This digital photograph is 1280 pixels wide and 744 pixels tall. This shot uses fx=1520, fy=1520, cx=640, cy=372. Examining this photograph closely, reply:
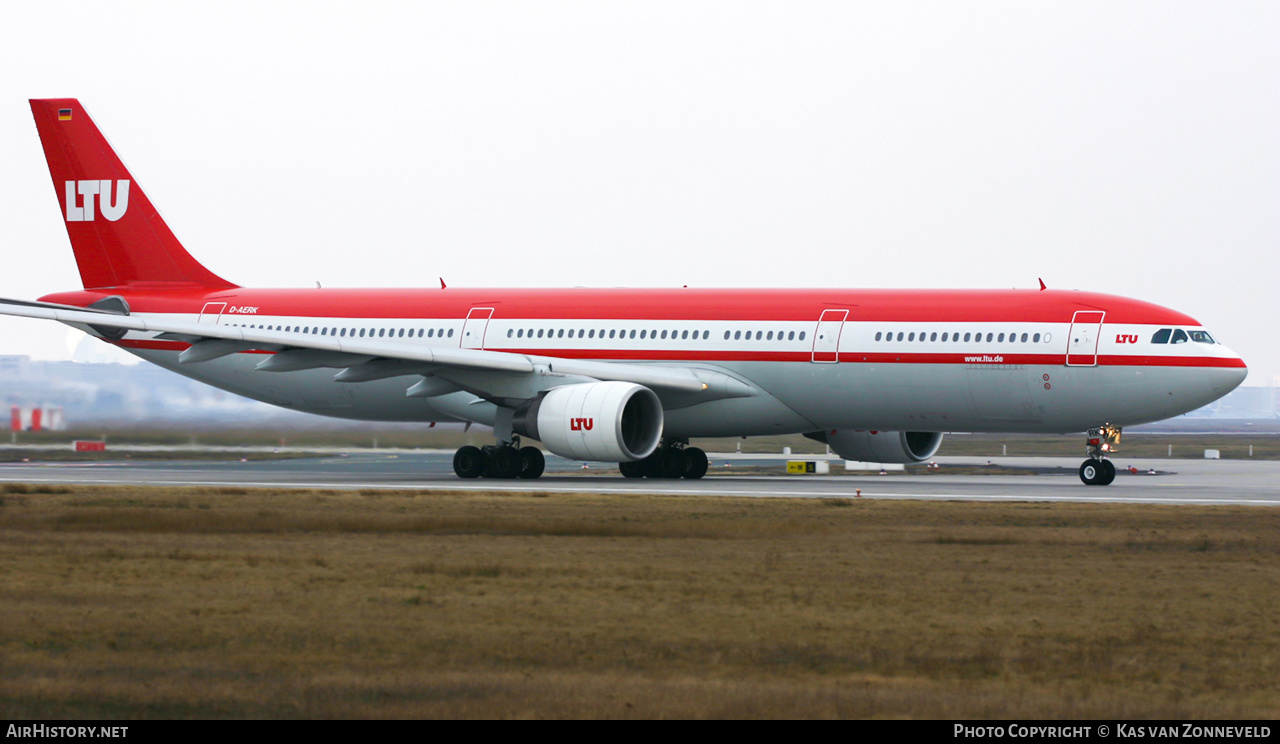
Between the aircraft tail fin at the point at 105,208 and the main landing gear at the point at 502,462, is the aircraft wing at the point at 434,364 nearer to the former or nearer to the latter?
the main landing gear at the point at 502,462

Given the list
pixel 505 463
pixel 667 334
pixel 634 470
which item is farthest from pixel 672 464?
pixel 505 463

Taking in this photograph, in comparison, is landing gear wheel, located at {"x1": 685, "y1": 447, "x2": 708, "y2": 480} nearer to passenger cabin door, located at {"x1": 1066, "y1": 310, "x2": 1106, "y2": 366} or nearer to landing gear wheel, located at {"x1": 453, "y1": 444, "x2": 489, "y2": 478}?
landing gear wheel, located at {"x1": 453, "y1": 444, "x2": 489, "y2": 478}

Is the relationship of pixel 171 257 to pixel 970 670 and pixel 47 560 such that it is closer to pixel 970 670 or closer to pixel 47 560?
pixel 47 560

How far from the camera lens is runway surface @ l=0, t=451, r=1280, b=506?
2541cm

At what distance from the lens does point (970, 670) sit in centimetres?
923

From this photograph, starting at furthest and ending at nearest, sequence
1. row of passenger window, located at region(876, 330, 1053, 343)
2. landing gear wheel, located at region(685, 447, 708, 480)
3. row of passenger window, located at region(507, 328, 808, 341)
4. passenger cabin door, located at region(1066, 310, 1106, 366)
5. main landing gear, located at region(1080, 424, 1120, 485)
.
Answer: landing gear wheel, located at region(685, 447, 708, 480) → row of passenger window, located at region(507, 328, 808, 341) → main landing gear, located at region(1080, 424, 1120, 485) → row of passenger window, located at region(876, 330, 1053, 343) → passenger cabin door, located at region(1066, 310, 1106, 366)

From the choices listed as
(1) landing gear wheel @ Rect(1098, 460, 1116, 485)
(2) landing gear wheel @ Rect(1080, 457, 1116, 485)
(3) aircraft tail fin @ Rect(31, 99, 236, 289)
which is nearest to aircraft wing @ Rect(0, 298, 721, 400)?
(3) aircraft tail fin @ Rect(31, 99, 236, 289)

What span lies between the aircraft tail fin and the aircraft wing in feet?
18.3

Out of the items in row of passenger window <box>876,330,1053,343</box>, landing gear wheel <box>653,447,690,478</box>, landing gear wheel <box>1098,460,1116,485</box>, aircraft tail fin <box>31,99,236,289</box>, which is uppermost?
aircraft tail fin <box>31,99,236,289</box>

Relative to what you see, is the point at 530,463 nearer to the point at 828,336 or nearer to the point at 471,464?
the point at 471,464

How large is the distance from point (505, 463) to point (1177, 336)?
12851 mm

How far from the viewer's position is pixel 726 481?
99.0ft
